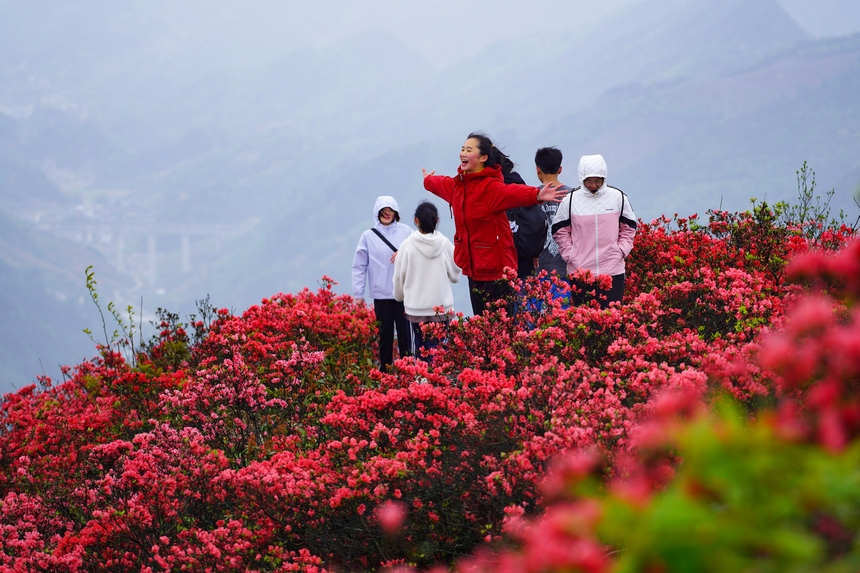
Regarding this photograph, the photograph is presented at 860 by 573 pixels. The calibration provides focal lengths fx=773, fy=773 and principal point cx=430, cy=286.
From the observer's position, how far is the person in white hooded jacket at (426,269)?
667 cm

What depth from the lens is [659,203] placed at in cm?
18038

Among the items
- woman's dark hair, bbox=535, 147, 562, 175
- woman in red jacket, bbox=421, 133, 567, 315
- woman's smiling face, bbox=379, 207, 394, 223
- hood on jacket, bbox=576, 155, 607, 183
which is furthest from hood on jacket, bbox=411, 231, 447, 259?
hood on jacket, bbox=576, 155, 607, 183

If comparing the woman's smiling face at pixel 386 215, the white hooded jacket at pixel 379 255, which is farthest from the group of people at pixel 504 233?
the woman's smiling face at pixel 386 215

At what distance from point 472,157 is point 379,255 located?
187 centimetres

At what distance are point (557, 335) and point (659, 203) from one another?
184309 mm

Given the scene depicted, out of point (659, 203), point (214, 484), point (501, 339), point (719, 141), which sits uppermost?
point (719, 141)

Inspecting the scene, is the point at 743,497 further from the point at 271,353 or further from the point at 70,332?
the point at 70,332

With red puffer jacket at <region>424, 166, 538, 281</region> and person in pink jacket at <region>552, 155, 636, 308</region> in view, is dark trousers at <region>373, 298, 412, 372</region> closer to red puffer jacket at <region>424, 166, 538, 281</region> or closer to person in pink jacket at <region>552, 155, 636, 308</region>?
red puffer jacket at <region>424, 166, 538, 281</region>

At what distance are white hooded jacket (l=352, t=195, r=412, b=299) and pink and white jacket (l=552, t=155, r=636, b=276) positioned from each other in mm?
1929

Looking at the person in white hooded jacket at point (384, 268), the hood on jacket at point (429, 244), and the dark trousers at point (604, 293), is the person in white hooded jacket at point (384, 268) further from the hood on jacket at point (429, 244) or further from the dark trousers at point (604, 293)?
the dark trousers at point (604, 293)

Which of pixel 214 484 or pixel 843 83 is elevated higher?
pixel 843 83

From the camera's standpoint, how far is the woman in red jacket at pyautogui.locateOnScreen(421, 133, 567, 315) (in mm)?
5867

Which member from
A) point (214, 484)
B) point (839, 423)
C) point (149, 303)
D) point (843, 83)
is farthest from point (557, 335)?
point (843, 83)

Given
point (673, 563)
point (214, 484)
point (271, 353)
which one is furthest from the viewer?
point (271, 353)
